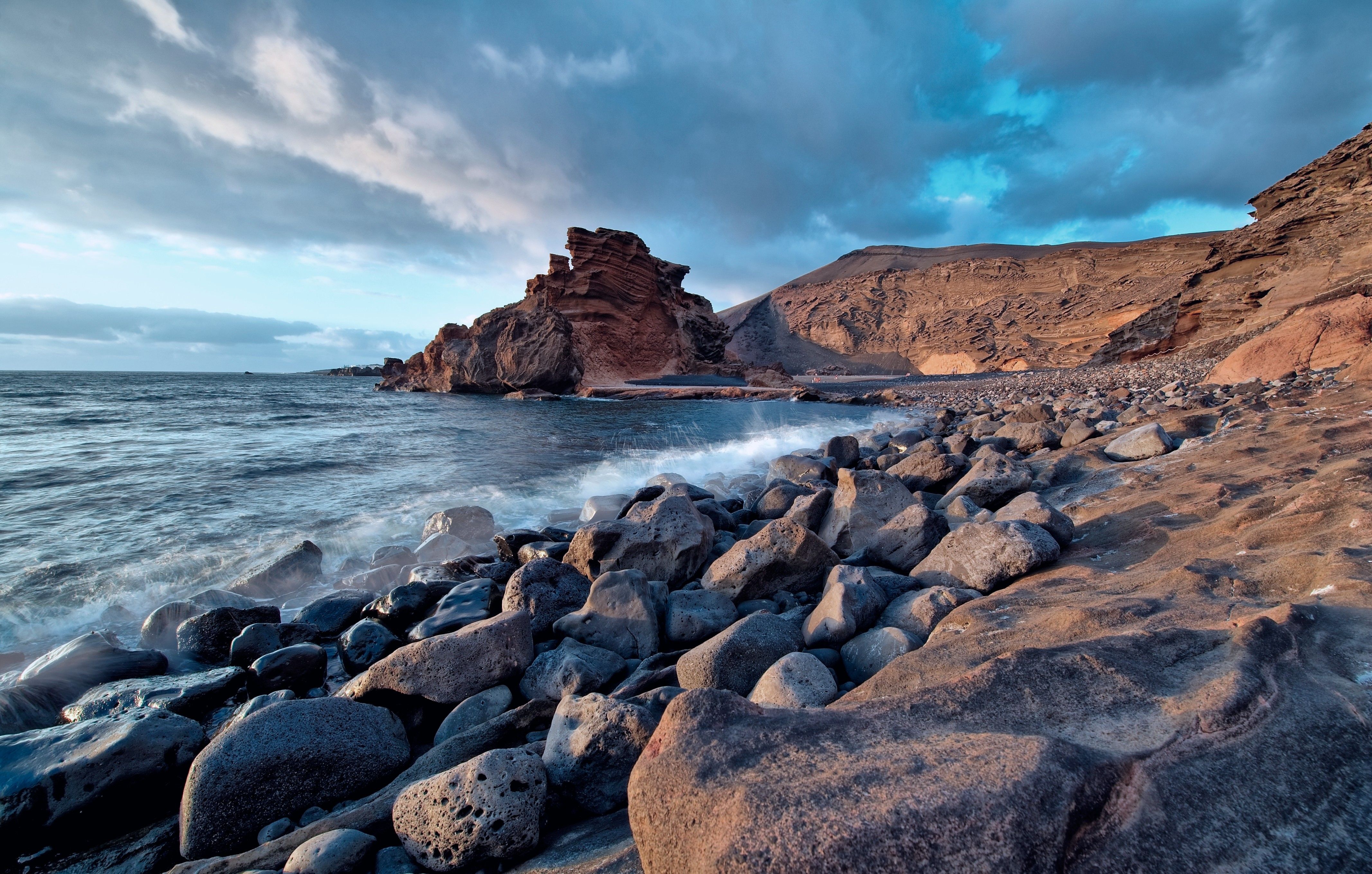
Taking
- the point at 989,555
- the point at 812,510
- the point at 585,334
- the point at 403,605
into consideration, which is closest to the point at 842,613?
the point at 989,555

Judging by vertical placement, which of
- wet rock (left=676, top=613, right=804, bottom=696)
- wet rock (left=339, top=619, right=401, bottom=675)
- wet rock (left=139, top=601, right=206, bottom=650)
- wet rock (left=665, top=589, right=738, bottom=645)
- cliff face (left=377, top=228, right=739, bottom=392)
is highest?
cliff face (left=377, top=228, right=739, bottom=392)

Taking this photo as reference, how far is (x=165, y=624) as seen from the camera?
3715mm

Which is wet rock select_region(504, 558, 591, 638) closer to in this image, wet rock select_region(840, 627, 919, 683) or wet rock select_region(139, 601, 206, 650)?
wet rock select_region(840, 627, 919, 683)

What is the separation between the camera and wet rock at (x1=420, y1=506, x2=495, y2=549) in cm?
542

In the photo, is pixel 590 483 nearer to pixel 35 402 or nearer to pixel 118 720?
pixel 118 720

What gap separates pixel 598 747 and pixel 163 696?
96.4 inches

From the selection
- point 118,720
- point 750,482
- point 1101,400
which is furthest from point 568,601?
point 1101,400

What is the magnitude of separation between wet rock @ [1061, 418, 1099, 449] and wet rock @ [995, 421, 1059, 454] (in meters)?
0.17

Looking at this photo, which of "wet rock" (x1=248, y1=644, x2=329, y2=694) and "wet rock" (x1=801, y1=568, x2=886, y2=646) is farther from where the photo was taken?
"wet rock" (x1=248, y1=644, x2=329, y2=694)

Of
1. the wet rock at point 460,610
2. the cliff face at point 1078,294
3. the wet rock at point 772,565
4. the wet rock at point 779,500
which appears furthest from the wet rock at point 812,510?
the cliff face at point 1078,294

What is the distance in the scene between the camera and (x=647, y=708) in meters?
1.98

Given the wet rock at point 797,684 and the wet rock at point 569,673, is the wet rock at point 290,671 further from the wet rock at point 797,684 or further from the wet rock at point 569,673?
the wet rock at point 797,684

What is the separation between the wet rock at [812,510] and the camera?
4434 millimetres

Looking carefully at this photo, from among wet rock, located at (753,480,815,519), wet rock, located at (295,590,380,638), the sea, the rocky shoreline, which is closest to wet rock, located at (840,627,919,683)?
the rocky shoreline
